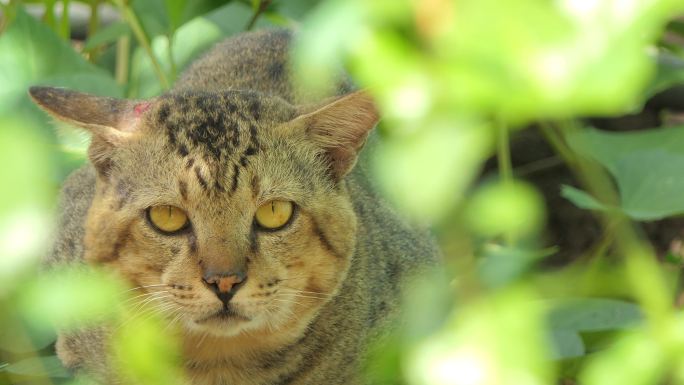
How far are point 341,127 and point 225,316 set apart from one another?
1.68 feet

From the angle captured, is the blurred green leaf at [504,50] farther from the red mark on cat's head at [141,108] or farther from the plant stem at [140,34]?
the plant stem at [140,34]

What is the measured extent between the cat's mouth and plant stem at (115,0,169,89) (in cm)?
121

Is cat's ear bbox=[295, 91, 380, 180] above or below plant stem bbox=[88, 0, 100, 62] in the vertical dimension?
below

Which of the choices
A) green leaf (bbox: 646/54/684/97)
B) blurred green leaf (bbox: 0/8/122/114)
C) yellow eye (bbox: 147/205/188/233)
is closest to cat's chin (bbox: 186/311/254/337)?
yellow eye (bbox: 147/205/188/233)

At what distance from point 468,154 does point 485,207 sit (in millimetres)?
134

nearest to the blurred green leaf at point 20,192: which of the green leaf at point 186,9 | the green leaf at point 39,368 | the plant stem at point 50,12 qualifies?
the green leaf at point 39,368

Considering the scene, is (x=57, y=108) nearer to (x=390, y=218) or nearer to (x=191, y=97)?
(x=191, y=97)

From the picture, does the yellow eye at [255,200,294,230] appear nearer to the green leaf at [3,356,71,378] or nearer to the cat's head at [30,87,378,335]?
the cat's head at [30,87,378,335]

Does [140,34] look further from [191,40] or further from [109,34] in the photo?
[191,40]

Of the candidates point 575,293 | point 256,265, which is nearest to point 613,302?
point 575,293

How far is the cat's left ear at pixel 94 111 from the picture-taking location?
1980mm

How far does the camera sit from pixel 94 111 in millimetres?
2113

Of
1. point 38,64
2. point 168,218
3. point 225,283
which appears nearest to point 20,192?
Result: point 225,283

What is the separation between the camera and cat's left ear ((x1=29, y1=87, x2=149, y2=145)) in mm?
1980
